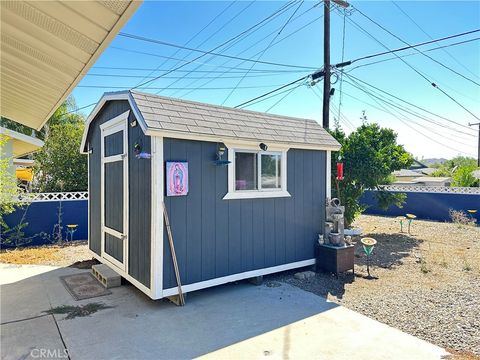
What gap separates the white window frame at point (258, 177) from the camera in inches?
181

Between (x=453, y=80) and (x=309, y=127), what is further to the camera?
(x=453, y=80)

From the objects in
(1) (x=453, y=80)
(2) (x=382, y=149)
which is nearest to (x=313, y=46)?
(2) (x=382, y=149)

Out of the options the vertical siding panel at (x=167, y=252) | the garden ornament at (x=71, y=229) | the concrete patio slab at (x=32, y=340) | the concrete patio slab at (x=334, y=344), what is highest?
the vertical siding panel at (x=167, y=252)

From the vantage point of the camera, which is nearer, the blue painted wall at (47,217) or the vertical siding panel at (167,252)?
the vertical siding panel at (167,252)

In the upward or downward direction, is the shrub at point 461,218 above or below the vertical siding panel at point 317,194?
below

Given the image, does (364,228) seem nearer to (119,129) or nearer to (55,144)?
(119,129)

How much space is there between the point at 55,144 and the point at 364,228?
1009 cm

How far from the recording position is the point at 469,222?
1044cm

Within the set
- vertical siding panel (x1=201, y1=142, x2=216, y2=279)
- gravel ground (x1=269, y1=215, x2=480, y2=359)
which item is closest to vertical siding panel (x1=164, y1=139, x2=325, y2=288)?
vertical siding panel (x1=201, y1=142, x2=216, y2=279)

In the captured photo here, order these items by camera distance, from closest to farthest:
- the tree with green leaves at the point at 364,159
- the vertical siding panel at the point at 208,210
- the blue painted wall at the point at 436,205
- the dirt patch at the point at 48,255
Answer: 1. the vertical siding panel at the point at 208,210
2. the dirt patch at the point at 48,255
3. the tree with green leaves at the point at 364,159
4. the blue painted wall at the point at 436,205

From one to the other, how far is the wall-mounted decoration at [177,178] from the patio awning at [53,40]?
1422mm

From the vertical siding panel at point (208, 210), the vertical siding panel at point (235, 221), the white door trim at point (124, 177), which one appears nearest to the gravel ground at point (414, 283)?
the vertical siding panel at point (235, 221)

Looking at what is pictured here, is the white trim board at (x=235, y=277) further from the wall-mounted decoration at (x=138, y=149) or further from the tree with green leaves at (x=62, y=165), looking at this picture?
the tree with green leaves at (x=62, y=165)
